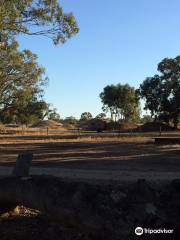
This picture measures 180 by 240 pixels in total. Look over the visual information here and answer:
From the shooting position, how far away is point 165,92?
93875 millimetres

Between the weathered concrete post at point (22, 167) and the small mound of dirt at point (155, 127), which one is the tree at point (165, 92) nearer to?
the small mound of dirt at point (155, 127)

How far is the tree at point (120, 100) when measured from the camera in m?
121

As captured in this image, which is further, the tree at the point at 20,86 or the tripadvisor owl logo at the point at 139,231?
the tree at the point at 20,86

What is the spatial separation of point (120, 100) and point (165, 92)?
1125 inches

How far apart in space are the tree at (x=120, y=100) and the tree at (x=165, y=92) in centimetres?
2274

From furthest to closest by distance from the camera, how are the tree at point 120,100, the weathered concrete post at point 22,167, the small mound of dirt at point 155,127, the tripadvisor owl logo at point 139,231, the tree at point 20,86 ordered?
1. the tree at point 120,100
2. the small mound of dirt at point 155,127
3. the tree at point 20,86
4. the weathered concrete post at point 22,167
5. the tripadvisor owl logo at point 139,231

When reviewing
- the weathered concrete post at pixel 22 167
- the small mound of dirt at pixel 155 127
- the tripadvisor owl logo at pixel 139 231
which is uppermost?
the small mound of dirt at pixel 155 127

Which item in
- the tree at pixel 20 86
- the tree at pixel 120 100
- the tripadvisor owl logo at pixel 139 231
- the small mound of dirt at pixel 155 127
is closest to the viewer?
the tripadvisor owl logo at pixel 139 231

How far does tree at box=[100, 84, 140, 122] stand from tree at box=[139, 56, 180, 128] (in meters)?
22.7

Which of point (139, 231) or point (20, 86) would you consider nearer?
point (139, 231)

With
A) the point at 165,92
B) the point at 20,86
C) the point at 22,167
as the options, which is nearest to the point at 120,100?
→ the point at 165,92

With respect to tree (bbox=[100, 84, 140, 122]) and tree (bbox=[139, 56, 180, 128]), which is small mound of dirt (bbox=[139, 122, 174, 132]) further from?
tree (bbox=[100, 84, 140, 122])

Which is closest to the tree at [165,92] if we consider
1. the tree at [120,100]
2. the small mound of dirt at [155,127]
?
the small mound of dirt at [155,127]

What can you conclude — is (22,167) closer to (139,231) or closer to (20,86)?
(139,231)
